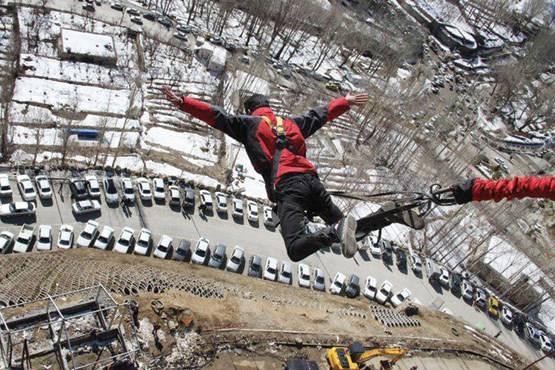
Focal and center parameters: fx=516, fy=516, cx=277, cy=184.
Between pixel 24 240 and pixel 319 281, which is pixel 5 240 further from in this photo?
pixel 319 281

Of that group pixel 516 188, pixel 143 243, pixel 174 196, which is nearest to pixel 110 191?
pixel 174 196

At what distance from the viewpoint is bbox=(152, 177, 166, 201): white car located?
2178cm

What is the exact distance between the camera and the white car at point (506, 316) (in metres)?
24.8

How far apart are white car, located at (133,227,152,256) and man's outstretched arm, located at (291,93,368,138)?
1271cm

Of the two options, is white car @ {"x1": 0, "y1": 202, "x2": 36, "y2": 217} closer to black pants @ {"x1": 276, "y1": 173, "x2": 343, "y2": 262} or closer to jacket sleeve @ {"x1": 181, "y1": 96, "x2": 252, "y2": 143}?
jacket sleeve @ {"x1": 181, "y1": 96, "x2": 252, "y2": 143}

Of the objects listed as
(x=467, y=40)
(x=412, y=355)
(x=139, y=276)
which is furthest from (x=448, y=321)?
(x=467, y=40)

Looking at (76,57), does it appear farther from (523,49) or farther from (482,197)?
(523,49)

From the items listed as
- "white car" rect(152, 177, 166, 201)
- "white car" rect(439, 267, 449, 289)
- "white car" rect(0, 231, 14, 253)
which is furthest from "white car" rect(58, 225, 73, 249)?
"white car" rect(439, 267, 449, 289)

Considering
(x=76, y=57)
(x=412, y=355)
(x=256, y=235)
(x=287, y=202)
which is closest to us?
(x=287, y=202)

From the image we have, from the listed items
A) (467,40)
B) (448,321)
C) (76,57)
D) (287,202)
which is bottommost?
(76,57)

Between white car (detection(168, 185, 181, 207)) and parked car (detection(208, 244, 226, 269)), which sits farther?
white car (detection(168, 185, 181, 207))

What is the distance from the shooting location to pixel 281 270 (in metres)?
21.5

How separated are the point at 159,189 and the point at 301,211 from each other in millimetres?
15441

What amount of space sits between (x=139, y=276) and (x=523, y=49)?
5235 centimetres
